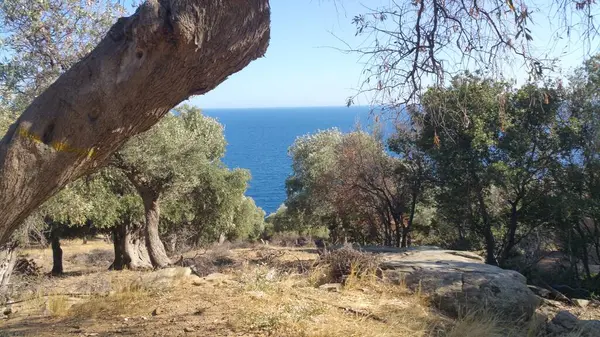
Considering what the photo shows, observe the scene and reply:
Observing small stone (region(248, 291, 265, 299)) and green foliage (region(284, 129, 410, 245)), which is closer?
small stone (region(248, 291, 265, 299))

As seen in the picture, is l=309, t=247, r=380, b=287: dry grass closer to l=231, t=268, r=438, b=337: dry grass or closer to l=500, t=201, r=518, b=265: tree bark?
l=231, t=268, r=438, b=337: dry grass

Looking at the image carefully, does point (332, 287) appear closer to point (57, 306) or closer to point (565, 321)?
point (565, 321)

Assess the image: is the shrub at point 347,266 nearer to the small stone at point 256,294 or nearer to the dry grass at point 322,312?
the dry grass at point 322,312

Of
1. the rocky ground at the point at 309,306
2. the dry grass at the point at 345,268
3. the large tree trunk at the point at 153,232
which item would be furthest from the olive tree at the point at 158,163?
the dry grass at the point at 345,268

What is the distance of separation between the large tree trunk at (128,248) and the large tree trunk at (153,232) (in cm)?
286

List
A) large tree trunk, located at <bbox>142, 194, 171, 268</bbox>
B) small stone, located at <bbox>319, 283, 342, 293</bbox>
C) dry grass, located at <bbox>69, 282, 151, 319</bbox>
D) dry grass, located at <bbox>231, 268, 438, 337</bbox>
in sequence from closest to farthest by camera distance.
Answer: dry grass, located at <bbox>231, 268, 438, 337</bbox> → dry grass, located at <bbox>69, 282, 151, 319</bbox> → small stone, located at <bbox>319, 283, 342, 293</bbox> → large tree trunk, located at <bbox>142, 194, 171, 268</bbox>

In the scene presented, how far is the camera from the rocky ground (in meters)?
4.72

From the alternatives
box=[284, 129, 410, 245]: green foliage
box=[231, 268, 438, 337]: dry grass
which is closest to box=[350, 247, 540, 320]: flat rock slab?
box=[231, 268, 438, 337]: dry grass

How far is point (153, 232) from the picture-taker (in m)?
12.6

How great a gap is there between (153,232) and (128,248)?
4044mm

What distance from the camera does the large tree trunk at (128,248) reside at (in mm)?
15742

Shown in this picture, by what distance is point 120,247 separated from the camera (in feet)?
53.1

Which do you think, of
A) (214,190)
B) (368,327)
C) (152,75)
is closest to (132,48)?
(152,75)

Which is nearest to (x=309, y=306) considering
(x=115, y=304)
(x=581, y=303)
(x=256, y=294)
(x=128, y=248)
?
(x=256, y=294)
